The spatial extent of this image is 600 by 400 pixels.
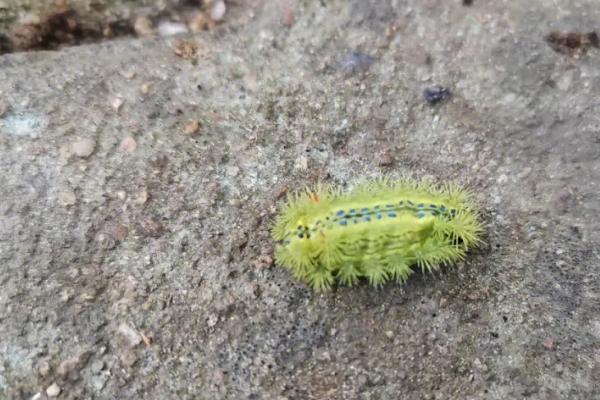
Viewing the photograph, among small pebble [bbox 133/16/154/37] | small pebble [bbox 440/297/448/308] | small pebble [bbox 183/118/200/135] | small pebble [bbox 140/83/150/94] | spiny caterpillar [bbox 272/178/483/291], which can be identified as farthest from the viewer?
small pebble [bbox 133/16/154/37]

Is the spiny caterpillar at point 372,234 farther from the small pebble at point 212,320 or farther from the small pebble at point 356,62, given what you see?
the small pebble at point 356,62

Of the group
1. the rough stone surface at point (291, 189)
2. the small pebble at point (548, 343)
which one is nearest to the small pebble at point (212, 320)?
the rough stone surface at point (291, 189)

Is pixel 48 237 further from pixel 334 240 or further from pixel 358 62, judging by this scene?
pixel 358 62

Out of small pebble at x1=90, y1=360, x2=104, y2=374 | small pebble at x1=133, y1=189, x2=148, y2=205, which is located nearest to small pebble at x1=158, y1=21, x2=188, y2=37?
small pebble at x1=133, y1=189, x2=148, y2=205

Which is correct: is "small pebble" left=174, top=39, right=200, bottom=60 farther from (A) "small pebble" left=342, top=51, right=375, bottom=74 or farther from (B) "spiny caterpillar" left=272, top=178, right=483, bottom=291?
(B) "spiny caterpillar" left=272, top=178, right=483, bottom=291

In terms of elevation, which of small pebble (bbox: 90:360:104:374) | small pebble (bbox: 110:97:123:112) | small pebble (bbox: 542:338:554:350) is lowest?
small pebble (bbox: 542:338:554:350)

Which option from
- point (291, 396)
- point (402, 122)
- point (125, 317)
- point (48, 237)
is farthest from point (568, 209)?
point (48, 237)
